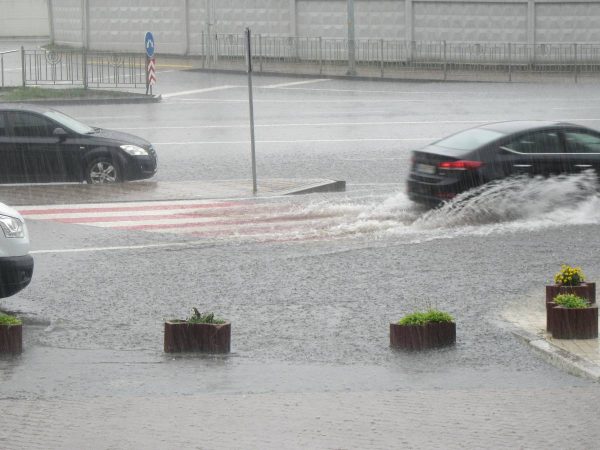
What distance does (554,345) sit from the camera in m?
9.84

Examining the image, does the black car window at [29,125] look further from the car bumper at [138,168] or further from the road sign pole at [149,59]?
the road sign pole at [149,59]

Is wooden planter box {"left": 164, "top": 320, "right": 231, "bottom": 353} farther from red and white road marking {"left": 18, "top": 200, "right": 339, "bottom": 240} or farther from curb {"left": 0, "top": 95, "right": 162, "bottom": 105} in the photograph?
curb {"left": 0, "top": 95, "right": 162, "bottom": 105}

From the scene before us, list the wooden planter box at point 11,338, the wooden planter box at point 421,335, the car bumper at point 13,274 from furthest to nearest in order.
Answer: the car bumper at point 13,274 < the wooden planter box at point 421,335 < the wooden planter box at point 11,338

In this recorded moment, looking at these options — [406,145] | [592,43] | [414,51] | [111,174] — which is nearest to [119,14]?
[414,51]

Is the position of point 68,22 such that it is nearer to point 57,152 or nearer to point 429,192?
point 57,152

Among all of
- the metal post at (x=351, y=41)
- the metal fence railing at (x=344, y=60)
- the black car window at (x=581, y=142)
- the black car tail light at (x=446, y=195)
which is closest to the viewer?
the black car tail light at (x=446, y=195)

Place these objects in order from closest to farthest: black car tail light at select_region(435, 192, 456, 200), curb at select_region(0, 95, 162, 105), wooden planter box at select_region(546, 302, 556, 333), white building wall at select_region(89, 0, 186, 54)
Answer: wooden planter box at select_region(546, 302, 556, 333)
black car tail light at select_region(435, 192, 456, 200)
curb at select_region(0, 95, 162, 105)
white building wall at select_region(89, 0, 186, 54)

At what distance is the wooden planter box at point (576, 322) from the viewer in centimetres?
1008

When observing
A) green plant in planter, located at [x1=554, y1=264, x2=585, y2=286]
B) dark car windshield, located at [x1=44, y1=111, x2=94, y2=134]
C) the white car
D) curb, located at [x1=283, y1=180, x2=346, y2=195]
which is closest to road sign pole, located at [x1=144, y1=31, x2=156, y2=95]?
dark car windshield, located at [x1=44, y1=111, x2=94, y2=134]

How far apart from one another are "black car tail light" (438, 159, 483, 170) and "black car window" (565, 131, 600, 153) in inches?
60.4

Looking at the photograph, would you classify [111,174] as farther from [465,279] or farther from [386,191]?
[465,279]

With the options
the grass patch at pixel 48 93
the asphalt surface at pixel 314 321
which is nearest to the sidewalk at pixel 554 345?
the asphalt surface at pixel 314 321

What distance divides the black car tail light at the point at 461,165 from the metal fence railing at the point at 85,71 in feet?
69.7

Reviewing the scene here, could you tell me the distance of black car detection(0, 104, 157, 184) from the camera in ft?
65.3
